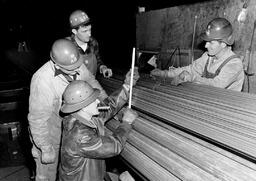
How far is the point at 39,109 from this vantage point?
2895 millimetres

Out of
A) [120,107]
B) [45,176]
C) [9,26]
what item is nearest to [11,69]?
[9,26]

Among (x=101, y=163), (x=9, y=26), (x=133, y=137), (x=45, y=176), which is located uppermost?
(x=9, y=26)

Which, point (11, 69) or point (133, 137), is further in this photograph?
point (11, 69)

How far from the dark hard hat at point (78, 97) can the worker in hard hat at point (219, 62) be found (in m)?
1.37

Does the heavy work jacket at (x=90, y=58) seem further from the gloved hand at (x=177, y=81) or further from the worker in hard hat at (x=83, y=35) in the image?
the gloved hand at (x=177, y=81)

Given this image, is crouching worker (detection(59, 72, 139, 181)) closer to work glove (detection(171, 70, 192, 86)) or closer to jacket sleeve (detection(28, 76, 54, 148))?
jacket sleeve (detection(28, 76, 54, 148))

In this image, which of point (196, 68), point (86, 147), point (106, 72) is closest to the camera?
point (86, 147)

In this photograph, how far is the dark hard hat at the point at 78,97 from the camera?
2318 mm

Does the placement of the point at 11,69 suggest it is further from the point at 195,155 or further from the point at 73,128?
the point at 195,155

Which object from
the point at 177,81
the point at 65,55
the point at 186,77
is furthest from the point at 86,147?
the point at 186,77

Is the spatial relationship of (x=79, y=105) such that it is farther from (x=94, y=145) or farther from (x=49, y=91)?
(x=49, y=91)

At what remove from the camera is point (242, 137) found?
74.5 inches

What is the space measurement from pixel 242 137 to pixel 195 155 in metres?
0.44

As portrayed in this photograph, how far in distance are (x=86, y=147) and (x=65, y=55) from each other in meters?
1.18
